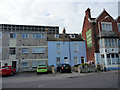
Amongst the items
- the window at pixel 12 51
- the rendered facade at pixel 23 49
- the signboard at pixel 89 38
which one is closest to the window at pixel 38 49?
the rendered facade at pixel 23 49

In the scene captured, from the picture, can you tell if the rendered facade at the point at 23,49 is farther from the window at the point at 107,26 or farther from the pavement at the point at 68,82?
the window at the point at 107,26

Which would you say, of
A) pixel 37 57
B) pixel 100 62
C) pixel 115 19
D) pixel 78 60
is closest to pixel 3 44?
pixel 37 57

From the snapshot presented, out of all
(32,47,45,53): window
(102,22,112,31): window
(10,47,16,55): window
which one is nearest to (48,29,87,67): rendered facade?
(32,47,45,53): window

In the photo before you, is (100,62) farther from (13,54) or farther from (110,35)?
(13,54)

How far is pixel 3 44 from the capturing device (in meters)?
22.8

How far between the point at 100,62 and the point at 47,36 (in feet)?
43.7

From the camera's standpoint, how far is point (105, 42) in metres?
21.8

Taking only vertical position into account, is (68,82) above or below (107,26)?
below

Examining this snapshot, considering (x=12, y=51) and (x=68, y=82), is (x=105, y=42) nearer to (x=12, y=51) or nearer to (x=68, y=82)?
(x=68, y=82)

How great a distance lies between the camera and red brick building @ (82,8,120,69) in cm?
2166

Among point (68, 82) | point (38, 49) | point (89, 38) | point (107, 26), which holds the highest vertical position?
point (107, 26)

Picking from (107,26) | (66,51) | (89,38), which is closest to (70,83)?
(66,51)

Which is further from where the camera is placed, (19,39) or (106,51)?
(19,39)

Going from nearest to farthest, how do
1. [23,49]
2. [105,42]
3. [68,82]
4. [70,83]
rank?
[70,83] → [68,82] → [105,42] → [23,49]
